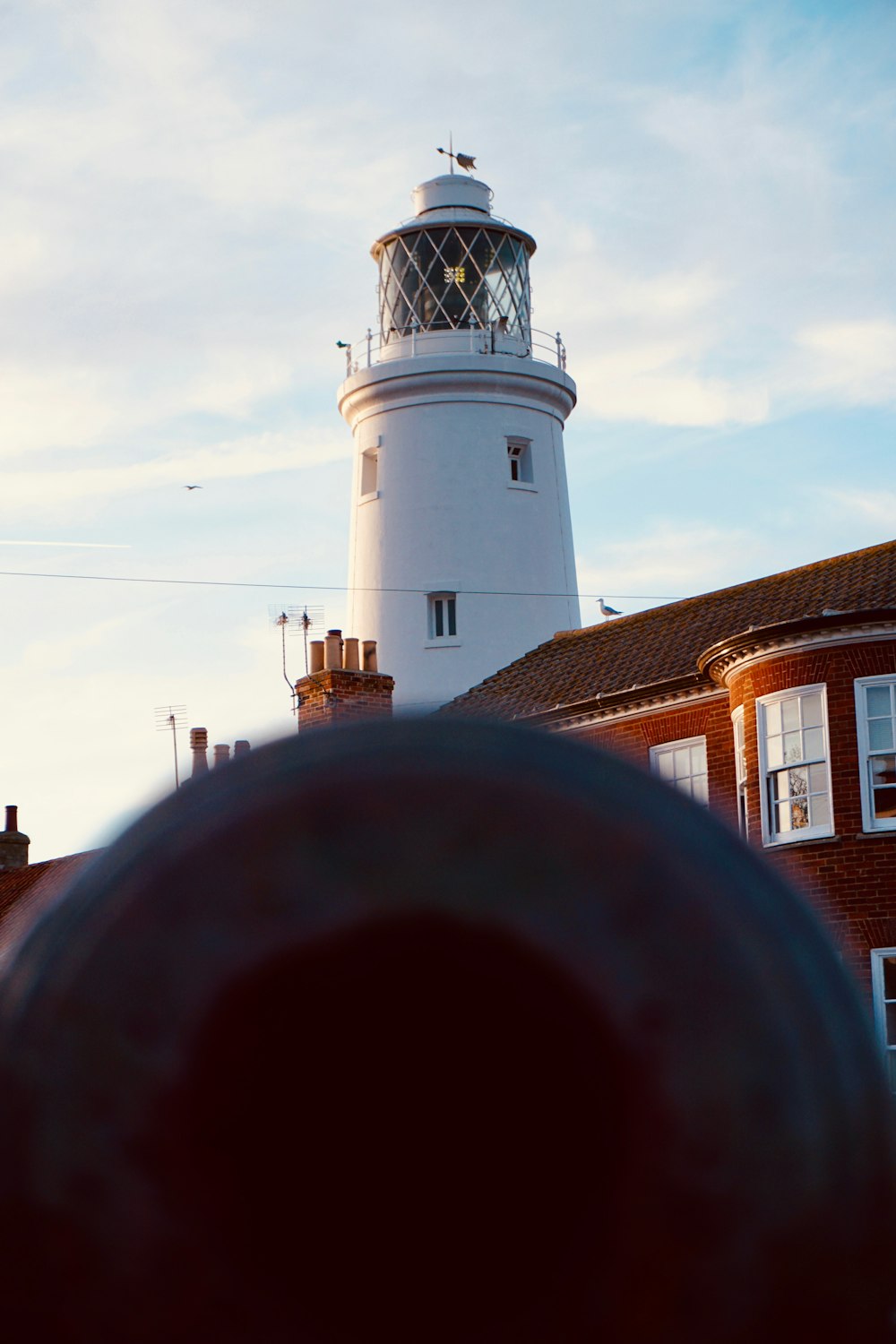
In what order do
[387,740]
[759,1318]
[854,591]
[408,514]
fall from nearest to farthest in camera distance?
[759,1318]
[387,740]
[854,591]
[408,514]

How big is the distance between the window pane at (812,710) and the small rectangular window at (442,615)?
16508 mm

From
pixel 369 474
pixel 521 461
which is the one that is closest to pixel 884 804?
pixel 521 461

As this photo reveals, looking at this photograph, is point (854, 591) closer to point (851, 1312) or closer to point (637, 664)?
point (637, 664)

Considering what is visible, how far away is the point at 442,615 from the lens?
3841 cm

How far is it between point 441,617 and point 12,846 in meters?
11.2

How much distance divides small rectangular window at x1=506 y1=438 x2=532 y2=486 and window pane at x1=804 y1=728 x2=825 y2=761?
1839cm

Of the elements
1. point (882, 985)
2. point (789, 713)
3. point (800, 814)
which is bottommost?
point (882, 985)

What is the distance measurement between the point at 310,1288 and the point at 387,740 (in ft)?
2.15

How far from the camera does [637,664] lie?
1037 inches

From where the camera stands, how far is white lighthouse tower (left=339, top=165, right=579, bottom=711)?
38.2 meters

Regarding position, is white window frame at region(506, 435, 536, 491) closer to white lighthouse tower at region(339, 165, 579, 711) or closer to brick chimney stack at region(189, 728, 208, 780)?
white lighthouse tower at region(339, 165, 579, 711)

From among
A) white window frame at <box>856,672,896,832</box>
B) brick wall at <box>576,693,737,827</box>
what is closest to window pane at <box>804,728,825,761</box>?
white window frame at <box>856,672,896,832</box>

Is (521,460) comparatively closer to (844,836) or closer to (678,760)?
(678,760)

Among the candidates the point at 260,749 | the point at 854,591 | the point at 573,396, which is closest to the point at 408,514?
the point at 573,396
